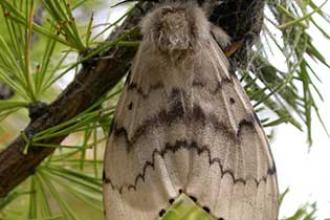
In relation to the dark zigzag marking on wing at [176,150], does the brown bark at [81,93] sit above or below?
above

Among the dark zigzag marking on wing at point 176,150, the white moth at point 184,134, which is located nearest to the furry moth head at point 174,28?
the white moth at point 184,134

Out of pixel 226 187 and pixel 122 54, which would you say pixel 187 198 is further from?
pixel 122 54

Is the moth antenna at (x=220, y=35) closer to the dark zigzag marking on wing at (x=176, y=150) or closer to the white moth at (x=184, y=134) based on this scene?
the white moth at (x=184, y=134)

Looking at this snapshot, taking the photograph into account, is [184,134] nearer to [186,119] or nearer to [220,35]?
[186,119]

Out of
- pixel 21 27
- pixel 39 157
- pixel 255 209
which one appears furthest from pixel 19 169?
pixel 255 209

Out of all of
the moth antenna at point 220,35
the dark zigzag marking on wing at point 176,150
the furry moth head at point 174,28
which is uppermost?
the furry moth head at point 174,28

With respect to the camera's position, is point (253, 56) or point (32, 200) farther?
point (32, 200)

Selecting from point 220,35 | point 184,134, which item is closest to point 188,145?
point 184,134
